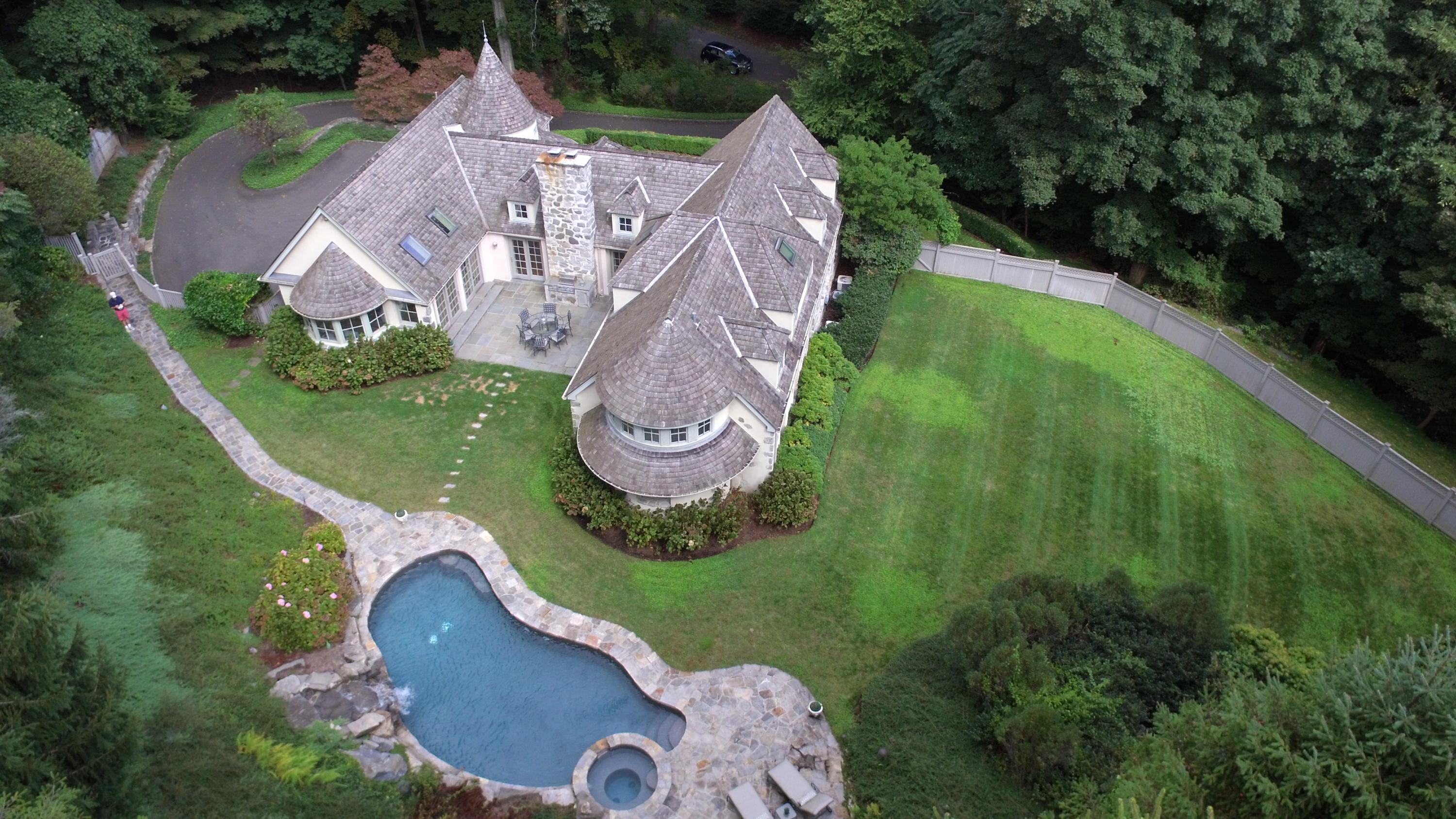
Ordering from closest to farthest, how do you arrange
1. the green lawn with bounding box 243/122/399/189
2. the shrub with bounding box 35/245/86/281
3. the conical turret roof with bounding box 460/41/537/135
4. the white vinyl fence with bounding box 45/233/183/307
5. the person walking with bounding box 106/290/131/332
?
the person walking with bounding box 106/290/131/332 < the shrub with bounding box 35/245/86/281 < the white vinyl fence with bounding box 45/233/183/307 < the conical turret roof with bounding box 460/41/537/135 < the green lawn with bounding box 243/122/399/189

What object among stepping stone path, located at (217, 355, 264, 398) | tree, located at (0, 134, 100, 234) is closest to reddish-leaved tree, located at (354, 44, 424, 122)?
tree, located at (0, 134, 100, 234)

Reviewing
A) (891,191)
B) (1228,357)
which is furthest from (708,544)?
(1228,357)

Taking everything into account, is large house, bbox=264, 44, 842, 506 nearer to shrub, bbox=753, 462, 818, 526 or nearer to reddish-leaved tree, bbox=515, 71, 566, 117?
shrub, bbox=753, 462, 818, 526

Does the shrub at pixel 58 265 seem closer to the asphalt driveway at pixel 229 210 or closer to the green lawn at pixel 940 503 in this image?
the asphalt driveway at pixel 229 210

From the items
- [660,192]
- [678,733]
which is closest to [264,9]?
[660,192]

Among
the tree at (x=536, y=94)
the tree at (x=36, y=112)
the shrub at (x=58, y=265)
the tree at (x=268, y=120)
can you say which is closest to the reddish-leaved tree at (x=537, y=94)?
the tree at (x=536, y=94)

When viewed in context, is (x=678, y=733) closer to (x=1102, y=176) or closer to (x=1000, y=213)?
(x=1102, y=176)

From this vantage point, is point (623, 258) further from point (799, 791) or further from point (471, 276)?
point (799, 791)
